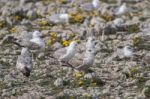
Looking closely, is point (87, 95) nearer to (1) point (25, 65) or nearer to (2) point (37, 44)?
(1) point (25, 65)

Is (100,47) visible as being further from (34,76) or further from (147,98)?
(147,98)

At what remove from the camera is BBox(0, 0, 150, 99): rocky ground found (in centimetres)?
1210

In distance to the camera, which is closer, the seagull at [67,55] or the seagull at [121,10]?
the seagull at [67,55]

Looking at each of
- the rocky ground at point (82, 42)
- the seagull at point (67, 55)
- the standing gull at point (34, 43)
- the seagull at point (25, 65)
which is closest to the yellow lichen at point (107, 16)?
the rocky ground at point (82, 42)

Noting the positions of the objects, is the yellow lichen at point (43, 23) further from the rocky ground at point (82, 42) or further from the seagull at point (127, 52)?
the seagull at point (127, 52)

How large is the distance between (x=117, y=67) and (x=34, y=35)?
2.71m

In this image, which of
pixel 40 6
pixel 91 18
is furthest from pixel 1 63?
pixel 40 6

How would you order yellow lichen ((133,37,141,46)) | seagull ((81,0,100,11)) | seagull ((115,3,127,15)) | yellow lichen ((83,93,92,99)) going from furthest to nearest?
seagull ((81,0,100,11)) < seagull ((115,3,127,15)) < yellow lichen ((133,37,141,46)) < yellow lichen ((83,93,92,99))

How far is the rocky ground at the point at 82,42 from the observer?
12.1 m

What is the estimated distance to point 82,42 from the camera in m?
15.8

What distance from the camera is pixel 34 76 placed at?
42.4 feet

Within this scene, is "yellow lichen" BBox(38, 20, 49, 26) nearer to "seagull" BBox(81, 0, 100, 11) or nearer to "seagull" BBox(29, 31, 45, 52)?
"seagull" BBox(81, 0, 100, 11)

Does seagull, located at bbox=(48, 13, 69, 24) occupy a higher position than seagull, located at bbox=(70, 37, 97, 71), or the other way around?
seagull, located at bbox=(48, 13, 69, 24)

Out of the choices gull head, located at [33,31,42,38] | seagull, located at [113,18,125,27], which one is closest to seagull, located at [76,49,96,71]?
gull head, located at [33,31,42,38]
